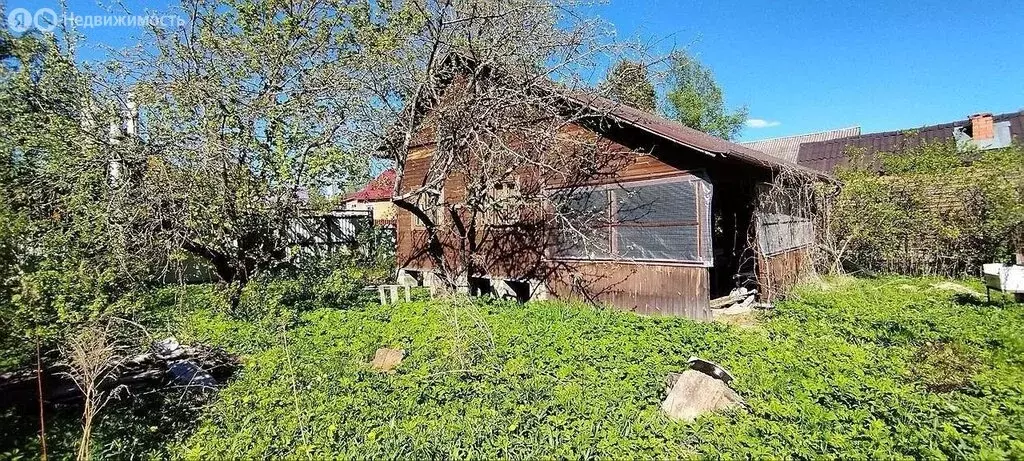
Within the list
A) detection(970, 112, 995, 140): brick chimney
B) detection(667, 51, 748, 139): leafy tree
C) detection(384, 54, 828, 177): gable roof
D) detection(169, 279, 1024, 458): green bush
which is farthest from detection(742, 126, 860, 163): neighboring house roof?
detection(169, 279, 1024, 458): green bush

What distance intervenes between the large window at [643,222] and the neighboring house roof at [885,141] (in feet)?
47.9

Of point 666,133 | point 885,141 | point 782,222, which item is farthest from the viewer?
point 885,141

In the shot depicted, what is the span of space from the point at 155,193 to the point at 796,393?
28.8 feet

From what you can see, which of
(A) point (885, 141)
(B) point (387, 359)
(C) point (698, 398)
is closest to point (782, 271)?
(C) point (698, 398)

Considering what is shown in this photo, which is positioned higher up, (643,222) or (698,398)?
(643,222)

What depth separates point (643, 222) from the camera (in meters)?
8.05

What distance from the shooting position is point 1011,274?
662 centimetres

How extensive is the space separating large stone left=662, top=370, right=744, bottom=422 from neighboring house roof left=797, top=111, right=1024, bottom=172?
1824cm

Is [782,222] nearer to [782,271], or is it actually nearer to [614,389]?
[782,271]

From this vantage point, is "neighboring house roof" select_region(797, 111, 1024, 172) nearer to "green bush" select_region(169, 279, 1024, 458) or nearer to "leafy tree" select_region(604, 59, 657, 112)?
"leafy tree" select_region(604, 59, 657, 112)

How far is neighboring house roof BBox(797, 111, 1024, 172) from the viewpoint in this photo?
1872cm

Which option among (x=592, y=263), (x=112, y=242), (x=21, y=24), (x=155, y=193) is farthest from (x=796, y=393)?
(x=21, y=24)

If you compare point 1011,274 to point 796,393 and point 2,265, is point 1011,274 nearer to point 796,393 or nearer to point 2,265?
point 796,393

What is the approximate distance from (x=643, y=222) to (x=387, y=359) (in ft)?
15.6
